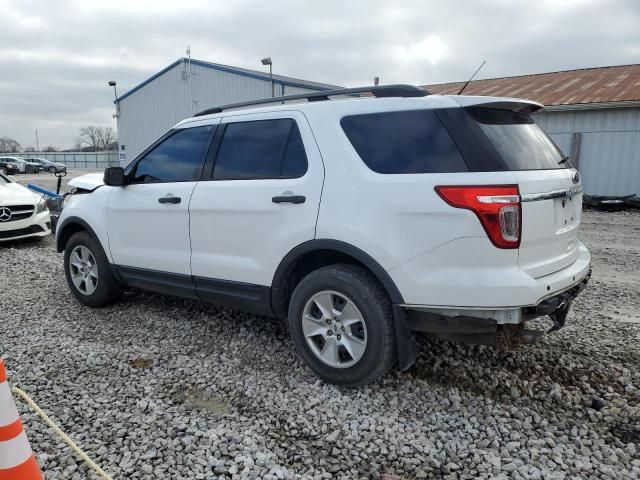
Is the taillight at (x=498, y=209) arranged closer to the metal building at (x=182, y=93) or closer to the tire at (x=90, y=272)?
the tire at (x=90, y=272)

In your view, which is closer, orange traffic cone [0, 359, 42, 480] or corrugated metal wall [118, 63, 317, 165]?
orange traffic cone [0, 359, 42, 480]

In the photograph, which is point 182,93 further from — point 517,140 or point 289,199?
point 517,140

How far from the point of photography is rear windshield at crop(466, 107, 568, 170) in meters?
2.87

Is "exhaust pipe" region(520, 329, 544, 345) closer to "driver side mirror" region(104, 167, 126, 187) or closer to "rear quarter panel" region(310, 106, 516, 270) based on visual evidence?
"rear quarter panel" region(310, 106, 516, 270)

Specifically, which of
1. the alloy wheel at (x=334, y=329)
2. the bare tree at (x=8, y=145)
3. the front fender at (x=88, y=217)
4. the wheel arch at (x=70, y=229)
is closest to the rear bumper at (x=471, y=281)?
the alloy wheel at (x=334, y=329)

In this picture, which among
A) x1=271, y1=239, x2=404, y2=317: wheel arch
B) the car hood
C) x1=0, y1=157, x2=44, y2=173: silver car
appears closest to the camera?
Result: x1=271, y1=239, x2=404, y2=317: wheel arch

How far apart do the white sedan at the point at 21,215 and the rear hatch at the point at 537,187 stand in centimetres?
795

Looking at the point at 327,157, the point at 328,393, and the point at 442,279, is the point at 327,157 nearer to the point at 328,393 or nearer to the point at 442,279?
the point at 442,279

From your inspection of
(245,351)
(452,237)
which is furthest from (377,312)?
(245,351)

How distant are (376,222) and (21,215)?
757cm

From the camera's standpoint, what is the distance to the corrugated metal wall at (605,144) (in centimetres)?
1358

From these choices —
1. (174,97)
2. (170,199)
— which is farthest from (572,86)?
(174,97)

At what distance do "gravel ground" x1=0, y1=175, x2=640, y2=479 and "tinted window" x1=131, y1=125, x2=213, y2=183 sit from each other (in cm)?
138

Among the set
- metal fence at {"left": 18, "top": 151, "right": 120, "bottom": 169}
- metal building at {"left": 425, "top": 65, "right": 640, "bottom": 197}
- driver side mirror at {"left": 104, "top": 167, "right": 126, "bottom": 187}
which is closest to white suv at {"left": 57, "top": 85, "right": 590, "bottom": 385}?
driver side mirror at {"left": 104, "top": 167, "right": 126, "bottom": 187}
